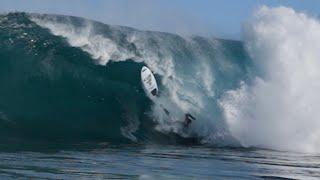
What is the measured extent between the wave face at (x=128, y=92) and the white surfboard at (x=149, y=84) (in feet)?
0.75

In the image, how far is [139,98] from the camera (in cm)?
2545

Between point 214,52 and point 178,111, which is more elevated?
point 214,52

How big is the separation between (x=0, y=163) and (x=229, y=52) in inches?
910

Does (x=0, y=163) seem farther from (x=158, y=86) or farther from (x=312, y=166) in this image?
(x=158, y=86)

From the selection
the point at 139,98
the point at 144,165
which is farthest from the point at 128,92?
the point at 144,165

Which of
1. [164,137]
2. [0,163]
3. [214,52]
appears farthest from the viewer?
[214,52]

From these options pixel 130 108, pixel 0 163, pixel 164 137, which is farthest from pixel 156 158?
pixel 130 108

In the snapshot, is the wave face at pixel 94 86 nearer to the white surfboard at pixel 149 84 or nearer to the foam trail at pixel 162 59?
the foam trail at pixel 162 59

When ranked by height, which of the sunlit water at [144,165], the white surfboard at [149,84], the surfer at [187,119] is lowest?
the sunlit water at [144,165]

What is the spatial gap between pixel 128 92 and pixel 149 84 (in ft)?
2.76

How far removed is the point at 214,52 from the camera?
3341cm

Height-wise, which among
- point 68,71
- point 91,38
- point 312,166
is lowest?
point 312,166

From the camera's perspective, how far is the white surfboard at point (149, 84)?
84.4ft

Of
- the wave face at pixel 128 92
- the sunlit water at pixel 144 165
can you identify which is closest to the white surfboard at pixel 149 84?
the wave face at pixel 128 92
